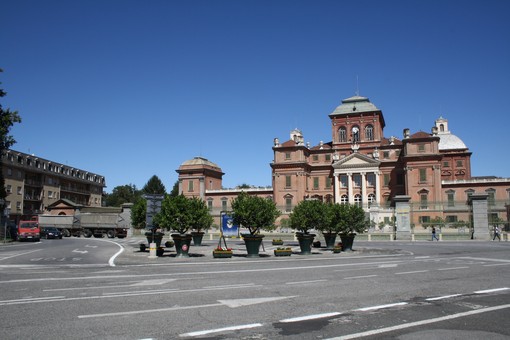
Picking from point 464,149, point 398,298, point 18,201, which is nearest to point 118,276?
point 398,298

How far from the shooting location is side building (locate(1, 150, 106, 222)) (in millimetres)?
69688

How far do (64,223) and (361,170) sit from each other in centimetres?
4835

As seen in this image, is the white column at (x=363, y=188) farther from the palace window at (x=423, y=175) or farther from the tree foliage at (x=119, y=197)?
the tree foliage at (x=119, y=197)

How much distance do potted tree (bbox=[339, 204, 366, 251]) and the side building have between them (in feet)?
184

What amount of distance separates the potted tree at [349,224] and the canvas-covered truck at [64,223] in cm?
4265

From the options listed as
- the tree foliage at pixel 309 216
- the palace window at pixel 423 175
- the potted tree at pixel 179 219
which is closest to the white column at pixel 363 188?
the palace window at pixel 423 175

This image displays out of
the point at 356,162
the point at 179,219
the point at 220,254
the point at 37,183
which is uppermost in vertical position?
the point at 356,162

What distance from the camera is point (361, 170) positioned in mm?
75875

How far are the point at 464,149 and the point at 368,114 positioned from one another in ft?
76.0

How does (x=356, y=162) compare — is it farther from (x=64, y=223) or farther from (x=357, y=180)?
(x=64, y=223)

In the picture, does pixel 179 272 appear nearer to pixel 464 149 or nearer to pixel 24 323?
pixel 24 323

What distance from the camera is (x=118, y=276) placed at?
1437cm

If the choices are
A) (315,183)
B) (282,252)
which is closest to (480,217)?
(282,252)

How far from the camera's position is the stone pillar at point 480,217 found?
38.5 m
